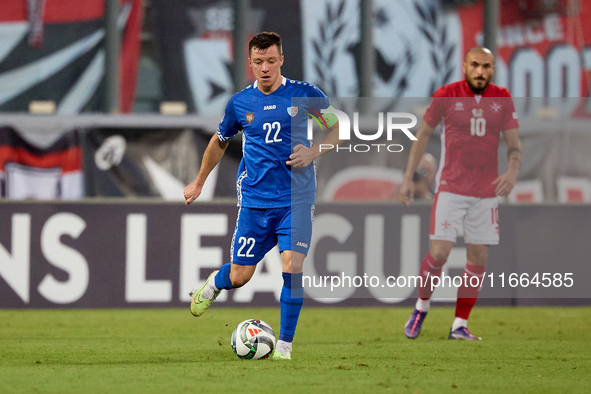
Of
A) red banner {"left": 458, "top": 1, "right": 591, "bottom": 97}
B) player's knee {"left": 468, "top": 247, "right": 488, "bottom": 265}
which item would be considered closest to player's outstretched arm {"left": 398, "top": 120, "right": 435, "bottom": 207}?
player's knee {"left": 468, "top": 247, "right": 488, "bottom": 265}

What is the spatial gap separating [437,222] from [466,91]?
1077 millimetres

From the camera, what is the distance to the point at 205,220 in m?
9.47

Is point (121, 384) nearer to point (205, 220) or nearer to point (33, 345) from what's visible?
point (33, 345)

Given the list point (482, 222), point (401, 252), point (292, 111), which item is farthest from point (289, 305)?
point (401, 252)

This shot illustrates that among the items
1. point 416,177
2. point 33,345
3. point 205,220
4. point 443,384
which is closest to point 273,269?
point 205,220

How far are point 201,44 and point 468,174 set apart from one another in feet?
19.7

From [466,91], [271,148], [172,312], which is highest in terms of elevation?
[466,91]

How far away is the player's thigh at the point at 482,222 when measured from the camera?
702 cm

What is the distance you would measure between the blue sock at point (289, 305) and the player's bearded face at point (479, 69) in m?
2.36

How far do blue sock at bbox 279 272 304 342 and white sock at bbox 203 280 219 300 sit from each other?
75 centimetres

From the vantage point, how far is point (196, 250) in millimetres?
9391

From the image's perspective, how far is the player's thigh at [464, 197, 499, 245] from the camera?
7.02 m

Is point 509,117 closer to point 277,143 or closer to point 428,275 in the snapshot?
point 428,275

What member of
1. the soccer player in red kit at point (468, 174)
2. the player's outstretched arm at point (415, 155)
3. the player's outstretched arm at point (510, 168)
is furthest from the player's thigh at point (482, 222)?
the player's outstretched arm at point (415, 155)
